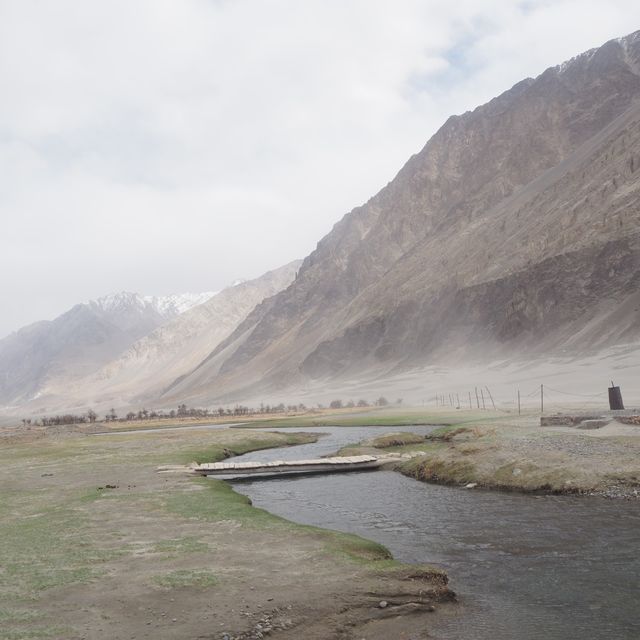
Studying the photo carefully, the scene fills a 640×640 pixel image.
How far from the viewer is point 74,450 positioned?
54.4 metres

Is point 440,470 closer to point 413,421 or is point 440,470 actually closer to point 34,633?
point 34,633

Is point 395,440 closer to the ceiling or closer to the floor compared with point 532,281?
closer to the floor

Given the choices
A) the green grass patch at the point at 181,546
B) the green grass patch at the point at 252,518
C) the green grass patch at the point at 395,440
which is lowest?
the green grass patch at the point at 395,440

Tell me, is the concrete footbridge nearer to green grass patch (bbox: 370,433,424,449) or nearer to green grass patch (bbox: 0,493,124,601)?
green grass patch (bbox: 370,433,424,449)

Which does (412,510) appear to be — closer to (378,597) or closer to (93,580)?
(378,597)

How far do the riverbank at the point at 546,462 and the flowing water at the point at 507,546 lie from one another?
1.24m

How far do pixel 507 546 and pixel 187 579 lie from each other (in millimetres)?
9656

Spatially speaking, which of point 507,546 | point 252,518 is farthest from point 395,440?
point 507,546

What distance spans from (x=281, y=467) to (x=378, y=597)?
26633 mm

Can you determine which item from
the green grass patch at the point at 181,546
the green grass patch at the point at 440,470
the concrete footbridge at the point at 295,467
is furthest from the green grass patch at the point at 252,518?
the green grass patch at the point at 440,470

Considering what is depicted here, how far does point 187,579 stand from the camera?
49.1 ft

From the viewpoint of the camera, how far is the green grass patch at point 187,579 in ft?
47.8

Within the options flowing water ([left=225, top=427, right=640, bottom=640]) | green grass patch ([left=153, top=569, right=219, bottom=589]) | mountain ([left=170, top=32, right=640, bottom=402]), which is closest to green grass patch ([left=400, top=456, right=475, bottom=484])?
flowing water ([left=225, top=427, right=640, bottom=640])

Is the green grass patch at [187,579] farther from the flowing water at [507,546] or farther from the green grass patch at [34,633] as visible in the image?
the flowing water at [507,546]
